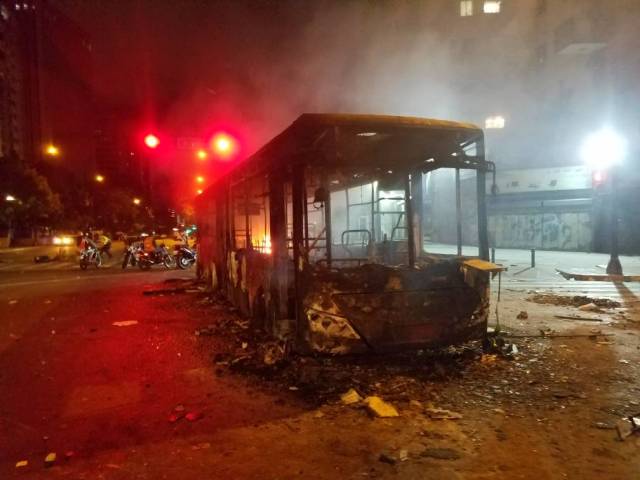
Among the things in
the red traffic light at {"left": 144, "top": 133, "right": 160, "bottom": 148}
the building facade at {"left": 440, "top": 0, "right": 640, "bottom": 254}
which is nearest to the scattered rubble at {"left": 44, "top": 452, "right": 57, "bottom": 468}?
the red traffic light at {"left": 144, "top": 133, "right": 160, "bottom": 148}

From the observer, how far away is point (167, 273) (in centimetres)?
1741

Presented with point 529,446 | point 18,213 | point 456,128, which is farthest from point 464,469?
point 18,213

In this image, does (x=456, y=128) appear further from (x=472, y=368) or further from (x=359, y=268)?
(x=472, y=368)

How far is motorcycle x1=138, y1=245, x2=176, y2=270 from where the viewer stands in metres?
18.5

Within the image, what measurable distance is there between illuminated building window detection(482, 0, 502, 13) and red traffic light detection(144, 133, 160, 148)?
34.4 m

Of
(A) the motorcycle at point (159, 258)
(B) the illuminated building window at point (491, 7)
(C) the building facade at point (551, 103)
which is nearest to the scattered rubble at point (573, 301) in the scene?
(C) the building facade at point (551, 103)

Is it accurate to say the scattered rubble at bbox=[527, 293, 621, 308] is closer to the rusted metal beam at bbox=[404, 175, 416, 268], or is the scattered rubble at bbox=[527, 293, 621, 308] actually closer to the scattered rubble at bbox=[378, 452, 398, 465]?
the rusted metal beam at bbox=[404, 175, 416, 268]

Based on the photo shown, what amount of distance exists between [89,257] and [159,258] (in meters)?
2.86

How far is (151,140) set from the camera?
8516 millimetres

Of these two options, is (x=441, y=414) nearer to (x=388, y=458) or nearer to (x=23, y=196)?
(x=388, y=458)

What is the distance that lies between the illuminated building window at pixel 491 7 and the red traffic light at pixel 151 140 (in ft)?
113

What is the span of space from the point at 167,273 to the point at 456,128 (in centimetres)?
1421

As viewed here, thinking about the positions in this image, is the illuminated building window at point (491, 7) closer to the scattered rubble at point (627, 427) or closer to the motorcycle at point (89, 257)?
the motorcycle at point (89, 257)

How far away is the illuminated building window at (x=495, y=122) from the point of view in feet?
109
